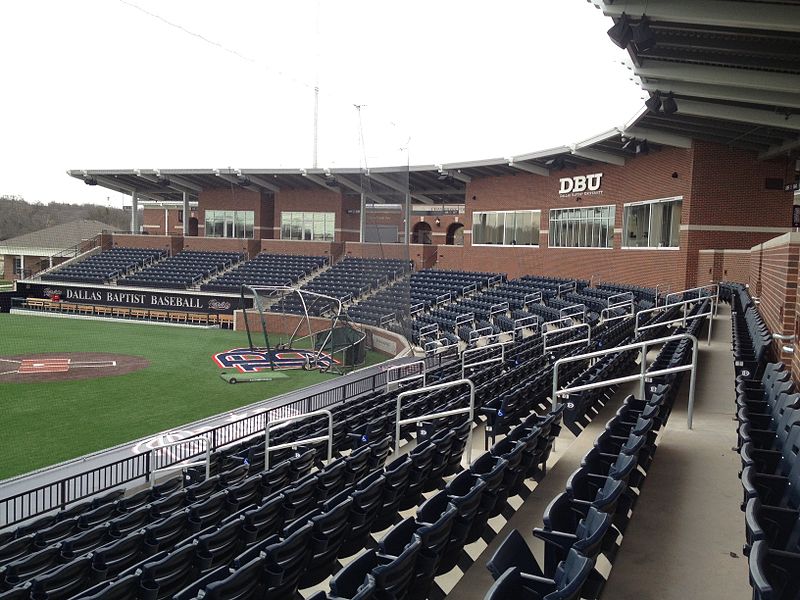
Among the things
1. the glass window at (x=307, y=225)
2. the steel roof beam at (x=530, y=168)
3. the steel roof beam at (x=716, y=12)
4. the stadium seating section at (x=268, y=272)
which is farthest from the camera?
the glass window at (x=307, y=225)

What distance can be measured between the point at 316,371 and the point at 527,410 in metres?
14.5

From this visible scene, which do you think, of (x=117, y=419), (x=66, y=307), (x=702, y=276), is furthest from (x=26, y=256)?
(x=702, y=276)

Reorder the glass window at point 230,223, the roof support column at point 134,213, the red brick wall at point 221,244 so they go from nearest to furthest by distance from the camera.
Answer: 1. the red brick wall at point 221,244
2. the glass window at point 230,223
3. the roof support column at point 134,213

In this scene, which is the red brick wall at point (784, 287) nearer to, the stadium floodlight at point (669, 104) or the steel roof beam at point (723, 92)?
the steel roof beam at point (723, 92)

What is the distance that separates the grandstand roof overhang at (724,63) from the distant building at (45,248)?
31932 mm

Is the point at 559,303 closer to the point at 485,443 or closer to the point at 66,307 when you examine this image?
the point at 485,443

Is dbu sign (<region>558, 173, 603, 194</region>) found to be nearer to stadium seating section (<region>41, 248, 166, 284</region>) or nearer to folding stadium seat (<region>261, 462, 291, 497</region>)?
folding stadium seat (<region>261, 462, 291, 497</region>)

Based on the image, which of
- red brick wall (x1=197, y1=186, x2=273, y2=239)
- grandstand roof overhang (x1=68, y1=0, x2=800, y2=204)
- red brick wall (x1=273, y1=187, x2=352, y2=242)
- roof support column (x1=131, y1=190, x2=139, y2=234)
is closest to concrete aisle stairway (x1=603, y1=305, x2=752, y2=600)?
grandstand roof overhang (x1=68, y1=0, x2=800, y2=204)

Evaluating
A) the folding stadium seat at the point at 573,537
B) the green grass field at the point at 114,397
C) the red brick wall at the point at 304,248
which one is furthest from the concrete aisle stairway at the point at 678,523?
the red brick wall at the point at 304,248

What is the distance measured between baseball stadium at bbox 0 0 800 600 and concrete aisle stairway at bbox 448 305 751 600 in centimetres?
3

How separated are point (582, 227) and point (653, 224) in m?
5.14

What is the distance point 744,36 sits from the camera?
43.6 ft

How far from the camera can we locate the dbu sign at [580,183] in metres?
29.6

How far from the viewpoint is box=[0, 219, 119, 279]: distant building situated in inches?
1583
